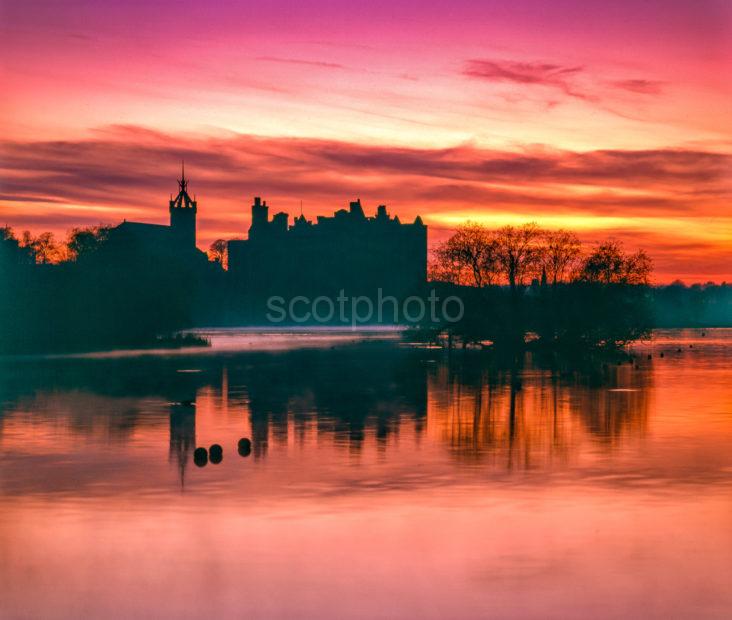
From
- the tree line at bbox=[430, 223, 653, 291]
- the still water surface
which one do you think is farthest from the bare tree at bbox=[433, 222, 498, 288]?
the still water surface

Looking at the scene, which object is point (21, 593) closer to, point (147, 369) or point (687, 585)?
point (687, 585)

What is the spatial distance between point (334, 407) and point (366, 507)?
2642 centimetres

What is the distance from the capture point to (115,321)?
122375mm

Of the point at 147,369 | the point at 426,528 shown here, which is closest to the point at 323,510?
the point at 426,528

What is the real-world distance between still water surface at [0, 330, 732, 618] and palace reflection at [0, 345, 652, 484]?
261 millimetres

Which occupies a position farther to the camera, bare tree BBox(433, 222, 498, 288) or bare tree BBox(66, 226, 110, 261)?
bare tree BBox(66, 226, 110, 261)

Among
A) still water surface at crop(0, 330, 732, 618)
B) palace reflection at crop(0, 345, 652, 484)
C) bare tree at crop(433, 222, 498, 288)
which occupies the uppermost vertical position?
bare tree at crop(433, 222, 498, 288)

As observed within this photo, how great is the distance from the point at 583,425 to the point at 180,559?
1071 inches

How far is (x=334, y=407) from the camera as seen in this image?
177ft

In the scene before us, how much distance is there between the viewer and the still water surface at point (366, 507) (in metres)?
19.6

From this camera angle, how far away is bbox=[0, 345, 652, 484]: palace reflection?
4053 centimetres

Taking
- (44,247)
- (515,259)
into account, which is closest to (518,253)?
(515,259)

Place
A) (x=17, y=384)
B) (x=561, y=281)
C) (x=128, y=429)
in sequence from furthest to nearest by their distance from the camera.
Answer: (x=561, y=281), (x=17, y=384), (x=128, y=429)

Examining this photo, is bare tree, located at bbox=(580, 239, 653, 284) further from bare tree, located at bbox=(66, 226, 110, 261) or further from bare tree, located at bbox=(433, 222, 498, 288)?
bare tree, located at bbox=(66, 226, 110, 261)
